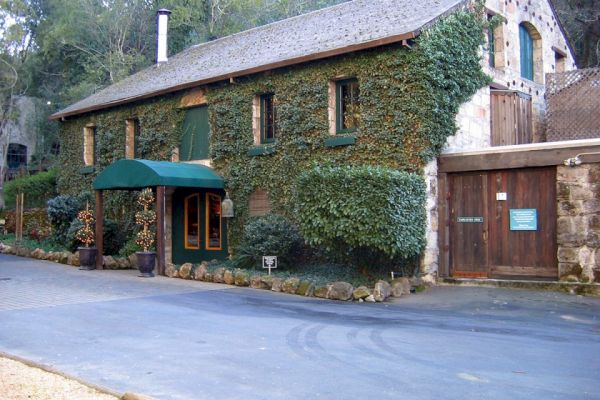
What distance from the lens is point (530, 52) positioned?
689 inches

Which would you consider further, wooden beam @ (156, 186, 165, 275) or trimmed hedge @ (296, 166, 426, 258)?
wooden beam @ (156, 186, 165, 275)

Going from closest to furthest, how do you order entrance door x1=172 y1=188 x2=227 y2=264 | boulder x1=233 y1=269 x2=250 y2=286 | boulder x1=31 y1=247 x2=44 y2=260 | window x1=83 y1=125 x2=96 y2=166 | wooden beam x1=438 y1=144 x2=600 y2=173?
wooden beam x1=438 y1=144 x2=600 y2=173
boulder x1=233 y1=269 x2=250 y2=286
entrance door x1=172 y1=188 x2=227 y2=264
boulder x1=31 y1=247 x2=44 y2=260
window x1=83 y1=125 x2=96 y2=166

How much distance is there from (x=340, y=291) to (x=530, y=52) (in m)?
10.4

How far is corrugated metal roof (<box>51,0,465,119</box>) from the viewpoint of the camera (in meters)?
13.9

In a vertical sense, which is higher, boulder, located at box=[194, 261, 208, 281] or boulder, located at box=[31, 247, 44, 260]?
boulder, located at box=[31, 247, 44, 260]

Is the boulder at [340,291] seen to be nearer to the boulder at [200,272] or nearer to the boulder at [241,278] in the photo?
the boulder at [241,278]

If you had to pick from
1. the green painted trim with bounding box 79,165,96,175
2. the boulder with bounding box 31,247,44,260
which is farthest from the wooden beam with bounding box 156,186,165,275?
the green painted trim with bounding box 79,165,96,175

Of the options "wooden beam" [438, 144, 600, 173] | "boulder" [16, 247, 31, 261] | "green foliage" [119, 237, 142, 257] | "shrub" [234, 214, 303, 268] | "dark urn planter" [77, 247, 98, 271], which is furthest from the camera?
"boulder" [16, 247, 31, 261]

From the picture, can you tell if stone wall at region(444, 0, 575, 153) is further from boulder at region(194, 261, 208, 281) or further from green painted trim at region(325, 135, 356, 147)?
boulder at region(194, 261, 208, 281)

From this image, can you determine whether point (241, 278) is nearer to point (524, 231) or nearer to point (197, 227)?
point (197, 227)

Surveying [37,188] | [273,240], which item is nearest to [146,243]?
[273,240]

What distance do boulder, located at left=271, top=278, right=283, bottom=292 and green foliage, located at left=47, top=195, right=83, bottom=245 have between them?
31.0 feet

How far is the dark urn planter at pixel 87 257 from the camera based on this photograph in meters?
16.2

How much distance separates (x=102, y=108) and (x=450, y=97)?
1238 cm
